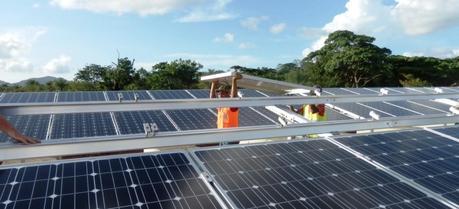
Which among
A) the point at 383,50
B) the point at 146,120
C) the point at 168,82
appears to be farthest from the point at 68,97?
the point at 383,50

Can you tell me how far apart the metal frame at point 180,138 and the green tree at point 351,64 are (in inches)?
1845

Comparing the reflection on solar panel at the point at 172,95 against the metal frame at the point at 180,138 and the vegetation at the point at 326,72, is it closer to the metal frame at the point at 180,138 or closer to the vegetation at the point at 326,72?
the metal frame at the point at 180,138

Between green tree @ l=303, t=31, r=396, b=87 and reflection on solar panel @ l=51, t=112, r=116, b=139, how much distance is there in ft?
147

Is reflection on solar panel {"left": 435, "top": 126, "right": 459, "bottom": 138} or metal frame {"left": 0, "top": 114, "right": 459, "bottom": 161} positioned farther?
reflection on solar panel {"left": 435, "top": 126, "right": 459, "bottom": 138}

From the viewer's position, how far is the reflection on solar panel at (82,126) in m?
8.86

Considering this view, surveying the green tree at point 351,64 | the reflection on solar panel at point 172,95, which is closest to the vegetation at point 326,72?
the green tree at point 351,64

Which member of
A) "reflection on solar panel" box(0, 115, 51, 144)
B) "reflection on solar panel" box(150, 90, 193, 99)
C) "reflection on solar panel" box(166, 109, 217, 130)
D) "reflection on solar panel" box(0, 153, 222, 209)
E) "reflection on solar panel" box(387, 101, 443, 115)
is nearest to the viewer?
"reflection on solar panel" box(0, 153, 222, 209)

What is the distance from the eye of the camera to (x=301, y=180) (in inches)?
182

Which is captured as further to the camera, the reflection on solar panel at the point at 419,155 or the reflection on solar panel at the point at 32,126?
the reflection on solar panel at the point at 32,126

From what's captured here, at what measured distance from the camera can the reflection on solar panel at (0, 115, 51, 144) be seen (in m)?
8.66

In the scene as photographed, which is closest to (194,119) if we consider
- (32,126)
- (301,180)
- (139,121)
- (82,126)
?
(139,121)

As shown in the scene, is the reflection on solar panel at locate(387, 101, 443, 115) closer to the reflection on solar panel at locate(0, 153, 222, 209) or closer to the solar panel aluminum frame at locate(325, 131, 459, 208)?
the solar panel aluminum frame at locate(325, 131, 459, 208)

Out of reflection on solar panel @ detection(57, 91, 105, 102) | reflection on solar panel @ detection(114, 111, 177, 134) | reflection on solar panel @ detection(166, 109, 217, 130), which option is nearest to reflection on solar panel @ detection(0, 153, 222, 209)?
reflection on solar panel @ detection(114, 111, 177, 134)

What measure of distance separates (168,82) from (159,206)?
136 feet
